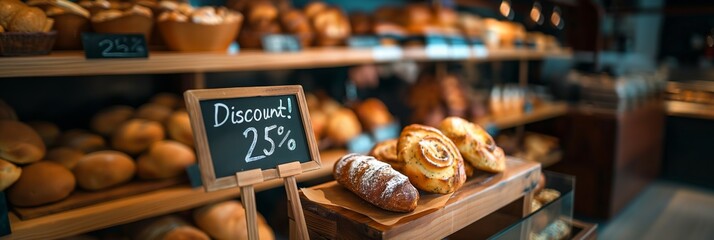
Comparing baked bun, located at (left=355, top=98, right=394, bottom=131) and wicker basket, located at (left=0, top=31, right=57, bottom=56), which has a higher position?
wicker basket, located at (left=0, top=31, right=57, bottom=56)

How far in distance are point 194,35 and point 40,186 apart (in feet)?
2.01

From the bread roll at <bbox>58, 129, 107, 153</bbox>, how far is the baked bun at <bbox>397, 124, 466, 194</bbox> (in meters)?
1.03

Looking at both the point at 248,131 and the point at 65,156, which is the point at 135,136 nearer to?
the point at 65,156

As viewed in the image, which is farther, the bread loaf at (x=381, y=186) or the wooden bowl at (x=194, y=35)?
the wooden bowl at (x=194, y=35)

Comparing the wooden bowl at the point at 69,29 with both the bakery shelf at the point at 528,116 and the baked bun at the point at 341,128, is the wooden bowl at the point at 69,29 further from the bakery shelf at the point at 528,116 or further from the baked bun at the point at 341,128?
the bakery shelf at the point at 528,116

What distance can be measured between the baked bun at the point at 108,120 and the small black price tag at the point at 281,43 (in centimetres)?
55

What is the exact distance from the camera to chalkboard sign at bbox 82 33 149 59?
1267 mm

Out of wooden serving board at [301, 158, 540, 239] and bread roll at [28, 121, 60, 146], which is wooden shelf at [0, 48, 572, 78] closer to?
bread roll at [28, 121, 60, 146]

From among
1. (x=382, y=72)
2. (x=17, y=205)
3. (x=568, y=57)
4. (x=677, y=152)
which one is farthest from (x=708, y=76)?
(x=17, y=205)

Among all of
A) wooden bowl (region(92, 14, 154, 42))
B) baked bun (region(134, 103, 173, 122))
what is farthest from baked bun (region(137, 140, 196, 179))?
wooden bowl (region(92, 14, 154, 42))

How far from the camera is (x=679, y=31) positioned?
5559 millimetres

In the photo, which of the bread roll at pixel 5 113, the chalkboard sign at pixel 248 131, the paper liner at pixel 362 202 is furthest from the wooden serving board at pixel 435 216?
the bread roll at pixel 5 113

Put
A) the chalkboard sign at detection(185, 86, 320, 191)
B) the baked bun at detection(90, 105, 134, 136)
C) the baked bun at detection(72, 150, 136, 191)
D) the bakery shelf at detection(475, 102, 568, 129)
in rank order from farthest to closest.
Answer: the bakery shelf at detection(475, 102, 568, 129), the baked bun at detection(90, 105, 134, 136), the baked bun at detection(72, 150, 136, 191), the chalkboard sign at detection(185, 86, 320, 191)

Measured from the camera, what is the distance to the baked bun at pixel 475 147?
118cm
